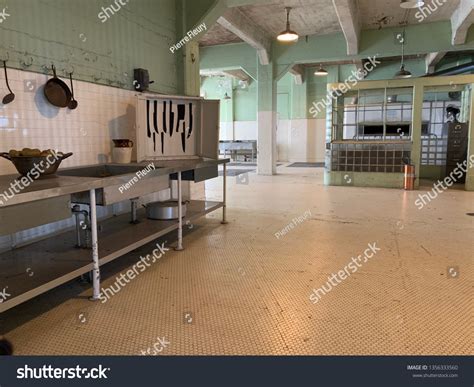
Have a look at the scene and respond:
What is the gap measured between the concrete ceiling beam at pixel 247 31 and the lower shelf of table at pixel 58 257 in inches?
192

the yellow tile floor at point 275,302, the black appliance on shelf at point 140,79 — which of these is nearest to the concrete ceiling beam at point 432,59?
the yellow tile floor at point 275,302

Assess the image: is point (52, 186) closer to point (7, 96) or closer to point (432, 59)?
point (7, 96)

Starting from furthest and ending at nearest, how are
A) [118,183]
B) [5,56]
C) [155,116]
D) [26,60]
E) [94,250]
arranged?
1. [155,116]
2. [26,60]
3. [5,56]
4. [118,183]
5. [94,250]

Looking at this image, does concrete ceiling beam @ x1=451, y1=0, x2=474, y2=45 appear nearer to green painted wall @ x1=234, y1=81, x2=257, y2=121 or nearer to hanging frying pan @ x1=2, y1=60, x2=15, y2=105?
hanging frying pan @ x1=2, y1=60, x2=15, y2=105

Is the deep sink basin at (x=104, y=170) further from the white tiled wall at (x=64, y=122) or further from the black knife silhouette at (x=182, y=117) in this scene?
the black knife silhouette at (x=182, y=117)

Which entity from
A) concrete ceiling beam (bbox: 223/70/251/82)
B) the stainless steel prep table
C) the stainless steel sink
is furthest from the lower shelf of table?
concrete ceiling beam (bbox: 223/70/251/82)

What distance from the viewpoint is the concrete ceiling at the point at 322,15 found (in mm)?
6770

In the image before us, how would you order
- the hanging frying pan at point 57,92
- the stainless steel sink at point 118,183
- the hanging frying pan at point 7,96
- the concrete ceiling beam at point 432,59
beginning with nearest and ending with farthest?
the stainless steel sink at point 118,183, the hanging frying pan at point 7,96, the hanging frying pan at point 57,92, the concrete ceiling beam at point 432,59

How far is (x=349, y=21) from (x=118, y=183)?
18.7 feet

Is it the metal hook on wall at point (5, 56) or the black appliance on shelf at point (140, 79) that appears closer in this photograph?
the metal hook on wall at point (5, 56)

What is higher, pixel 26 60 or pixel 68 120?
pixel 26 60

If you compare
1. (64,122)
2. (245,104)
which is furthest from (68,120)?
(245,104)

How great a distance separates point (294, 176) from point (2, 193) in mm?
8453

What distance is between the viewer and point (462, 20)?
6.72 m
